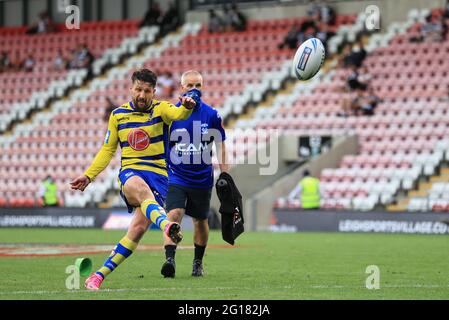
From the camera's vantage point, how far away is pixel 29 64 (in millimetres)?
40469

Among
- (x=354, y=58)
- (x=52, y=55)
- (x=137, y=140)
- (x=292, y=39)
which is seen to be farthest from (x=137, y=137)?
(x=52, y=55)

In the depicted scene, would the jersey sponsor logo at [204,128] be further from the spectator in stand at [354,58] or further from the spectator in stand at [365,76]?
the spectator in stand at [354,58]

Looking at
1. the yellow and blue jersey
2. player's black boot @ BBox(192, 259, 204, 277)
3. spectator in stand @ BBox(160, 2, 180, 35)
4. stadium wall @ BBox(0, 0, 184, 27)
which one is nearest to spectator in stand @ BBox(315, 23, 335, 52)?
spectator in stand @ BBox(160, 2, 180, 35)

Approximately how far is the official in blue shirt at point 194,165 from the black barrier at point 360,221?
43.6ft

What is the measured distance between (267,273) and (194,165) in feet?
5.51

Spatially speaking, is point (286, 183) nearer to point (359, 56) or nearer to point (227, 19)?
point (359, 56)

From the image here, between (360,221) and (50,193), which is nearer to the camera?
(360,221)

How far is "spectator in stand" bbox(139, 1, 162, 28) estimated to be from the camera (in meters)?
40.2

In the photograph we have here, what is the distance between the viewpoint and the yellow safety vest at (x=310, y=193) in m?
26.9

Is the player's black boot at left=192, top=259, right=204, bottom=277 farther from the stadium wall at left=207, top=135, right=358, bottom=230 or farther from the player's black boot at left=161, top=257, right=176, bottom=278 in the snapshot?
the stadium wall at left=207, top=135, right=358, bottom=230

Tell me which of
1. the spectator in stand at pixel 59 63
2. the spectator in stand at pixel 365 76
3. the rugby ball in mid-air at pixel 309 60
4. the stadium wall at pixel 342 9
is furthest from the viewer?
the spectator in stand at pixel 59 63

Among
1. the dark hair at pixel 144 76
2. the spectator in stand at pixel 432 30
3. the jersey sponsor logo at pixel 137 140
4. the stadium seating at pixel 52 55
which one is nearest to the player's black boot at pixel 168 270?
the jersey sponsor logo at pixel 137 140

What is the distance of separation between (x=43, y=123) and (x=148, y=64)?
450cm

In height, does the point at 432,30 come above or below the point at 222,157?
above
